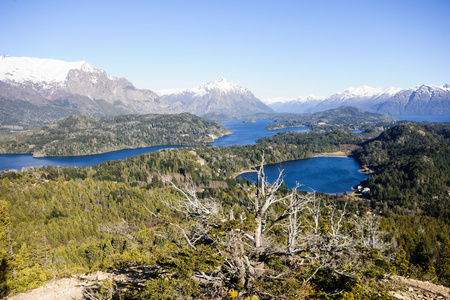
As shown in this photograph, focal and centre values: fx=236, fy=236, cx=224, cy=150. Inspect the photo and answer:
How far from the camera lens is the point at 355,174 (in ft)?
505

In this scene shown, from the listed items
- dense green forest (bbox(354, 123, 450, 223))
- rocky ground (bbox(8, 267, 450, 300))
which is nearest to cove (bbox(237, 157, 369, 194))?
dense green forest (bbox(354, 123, 450, 223))

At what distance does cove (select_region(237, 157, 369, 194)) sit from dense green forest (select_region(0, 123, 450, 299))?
11.2 meters

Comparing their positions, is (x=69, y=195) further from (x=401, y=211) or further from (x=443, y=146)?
(x=443, y=146)

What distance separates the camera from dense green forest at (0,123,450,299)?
37.2 feet

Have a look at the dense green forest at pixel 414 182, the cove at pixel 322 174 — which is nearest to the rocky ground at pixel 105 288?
the dense green forest at pixel 414 182

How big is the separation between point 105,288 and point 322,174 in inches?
6020

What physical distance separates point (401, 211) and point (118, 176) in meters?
143

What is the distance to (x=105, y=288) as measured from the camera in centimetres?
1538

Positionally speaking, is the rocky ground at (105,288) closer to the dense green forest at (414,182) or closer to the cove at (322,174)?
the dense green forest at (414,182)

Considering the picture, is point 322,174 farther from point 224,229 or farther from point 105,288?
point 224,229

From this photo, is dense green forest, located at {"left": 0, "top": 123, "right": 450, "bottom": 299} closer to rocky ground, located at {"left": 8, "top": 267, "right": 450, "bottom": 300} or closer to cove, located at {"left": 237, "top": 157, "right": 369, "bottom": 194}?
rocky ground, located at {"left": 8, "top": 267, "right": 450, "bottom": 300}

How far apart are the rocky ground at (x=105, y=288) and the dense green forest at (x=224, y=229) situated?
119cm

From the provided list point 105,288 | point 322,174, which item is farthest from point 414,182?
point 105,288

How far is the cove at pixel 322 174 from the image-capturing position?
126363 millimetres
